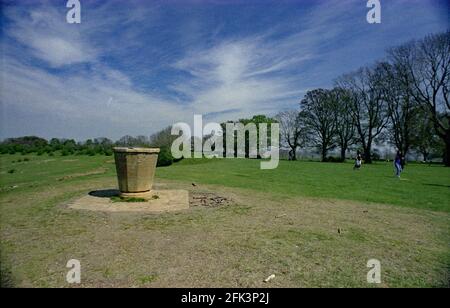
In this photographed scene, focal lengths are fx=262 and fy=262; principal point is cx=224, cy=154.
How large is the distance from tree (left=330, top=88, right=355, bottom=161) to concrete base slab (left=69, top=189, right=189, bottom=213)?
37.7 metres

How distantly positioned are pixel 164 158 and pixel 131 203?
668 inches

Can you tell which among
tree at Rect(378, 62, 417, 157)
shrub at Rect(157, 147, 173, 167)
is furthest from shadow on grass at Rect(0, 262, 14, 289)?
tree at Rect(378, 62, 417, 157)

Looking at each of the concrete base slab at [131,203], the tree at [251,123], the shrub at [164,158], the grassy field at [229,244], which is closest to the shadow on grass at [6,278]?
the grassy field at [229,244]

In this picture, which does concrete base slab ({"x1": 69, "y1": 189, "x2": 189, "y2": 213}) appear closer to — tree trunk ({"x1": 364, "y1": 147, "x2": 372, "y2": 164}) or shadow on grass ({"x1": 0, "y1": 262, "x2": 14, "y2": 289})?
shadow on grass ({"x1": 0, "y1": 262, "x2": 14, "y2": 289})

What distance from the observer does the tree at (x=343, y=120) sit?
133 feet

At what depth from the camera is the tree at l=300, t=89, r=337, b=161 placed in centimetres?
4269

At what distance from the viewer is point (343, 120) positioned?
41375 mm

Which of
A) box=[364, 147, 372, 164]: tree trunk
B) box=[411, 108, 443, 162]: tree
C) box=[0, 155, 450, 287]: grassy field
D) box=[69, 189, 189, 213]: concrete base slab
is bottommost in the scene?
box=[0, 155, 450, 287]: grassy field

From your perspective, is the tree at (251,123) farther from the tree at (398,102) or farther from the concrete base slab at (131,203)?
the concrete base slab at (131,203)

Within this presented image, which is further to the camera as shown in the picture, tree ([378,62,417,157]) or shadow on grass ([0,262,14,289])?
tree ([378,62,417,157])

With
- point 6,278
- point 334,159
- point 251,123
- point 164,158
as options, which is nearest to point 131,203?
point 6,278

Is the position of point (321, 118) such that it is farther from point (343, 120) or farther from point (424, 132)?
point (424, 132)
